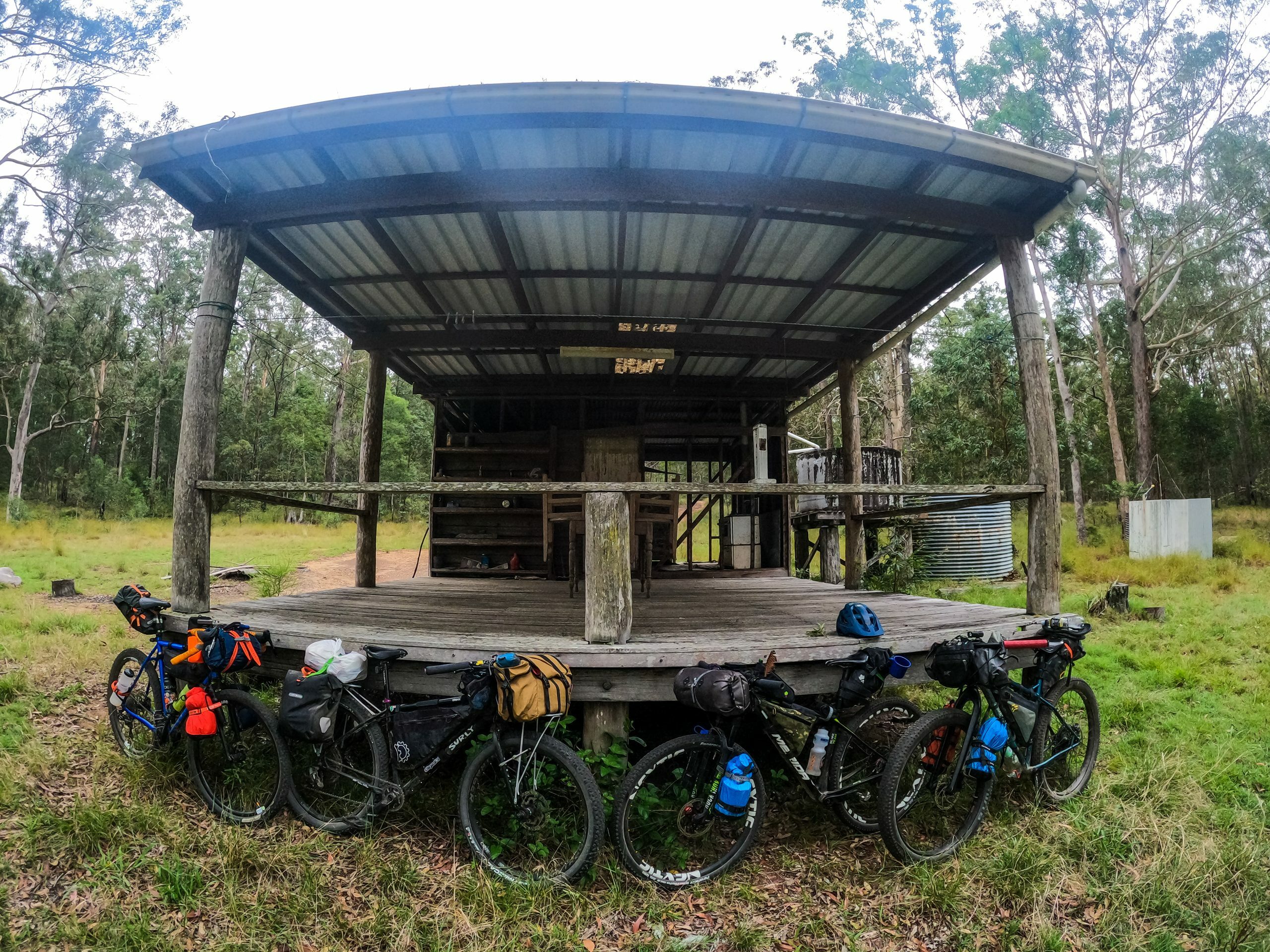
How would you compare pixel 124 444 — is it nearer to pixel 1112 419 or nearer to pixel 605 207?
pixel 605 207

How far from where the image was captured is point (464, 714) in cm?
316

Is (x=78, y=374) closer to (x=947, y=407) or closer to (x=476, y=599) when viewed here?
(x=476, y=599)

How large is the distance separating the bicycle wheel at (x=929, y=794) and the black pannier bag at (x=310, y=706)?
2.65 metres

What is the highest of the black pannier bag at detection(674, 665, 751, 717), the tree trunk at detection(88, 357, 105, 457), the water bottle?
the tree trunk at detection(88, 357, 105, 457)

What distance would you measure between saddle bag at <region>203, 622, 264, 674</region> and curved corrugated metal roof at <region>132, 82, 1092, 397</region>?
2671 mm

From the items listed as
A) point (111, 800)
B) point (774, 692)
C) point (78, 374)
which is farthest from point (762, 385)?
point (78, 374)

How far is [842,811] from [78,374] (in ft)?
82.6

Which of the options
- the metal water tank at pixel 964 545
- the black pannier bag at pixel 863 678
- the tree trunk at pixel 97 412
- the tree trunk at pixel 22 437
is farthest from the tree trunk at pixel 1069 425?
the tree trunk at pixel 97 412

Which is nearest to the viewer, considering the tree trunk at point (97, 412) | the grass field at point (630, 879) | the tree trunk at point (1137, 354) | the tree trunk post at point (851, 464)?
the grass field at point (630, 879)

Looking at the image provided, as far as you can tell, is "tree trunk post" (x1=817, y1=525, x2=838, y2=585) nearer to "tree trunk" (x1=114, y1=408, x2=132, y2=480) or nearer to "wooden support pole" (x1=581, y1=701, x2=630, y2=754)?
"wooden support pole" (x1=581, y1=701, x2=630, y2=754)

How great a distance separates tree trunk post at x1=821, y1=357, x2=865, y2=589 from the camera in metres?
6.91

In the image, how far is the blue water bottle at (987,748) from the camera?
325 centimetres

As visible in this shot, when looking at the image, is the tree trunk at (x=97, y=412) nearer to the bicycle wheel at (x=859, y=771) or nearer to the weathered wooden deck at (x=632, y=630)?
the weathered wooden deck at (x=632, y=630)

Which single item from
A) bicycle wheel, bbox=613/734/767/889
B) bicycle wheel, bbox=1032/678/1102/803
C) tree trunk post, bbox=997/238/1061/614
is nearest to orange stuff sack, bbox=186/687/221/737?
bicycle wheel, bbox=613/734/767/889
